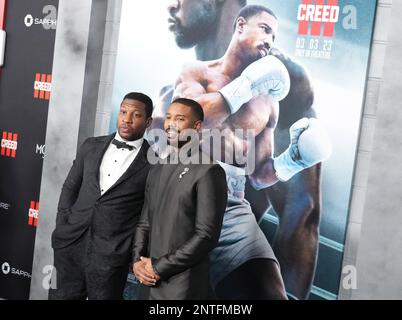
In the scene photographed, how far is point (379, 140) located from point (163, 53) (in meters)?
1.44

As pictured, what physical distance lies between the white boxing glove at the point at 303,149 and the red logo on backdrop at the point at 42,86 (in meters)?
1.68

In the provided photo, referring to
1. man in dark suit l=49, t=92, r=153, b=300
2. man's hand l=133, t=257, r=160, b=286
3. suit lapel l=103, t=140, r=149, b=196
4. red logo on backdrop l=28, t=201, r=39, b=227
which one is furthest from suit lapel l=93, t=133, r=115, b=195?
red logo on backdrop l=28, t=201, r=39, b=227

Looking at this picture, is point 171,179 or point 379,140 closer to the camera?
point 171,179

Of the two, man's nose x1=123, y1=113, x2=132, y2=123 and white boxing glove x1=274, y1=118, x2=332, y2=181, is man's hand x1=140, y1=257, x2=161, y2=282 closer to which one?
man's nose x1=123, y1=113, x2=132, y2=123

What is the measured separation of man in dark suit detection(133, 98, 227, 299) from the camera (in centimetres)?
236

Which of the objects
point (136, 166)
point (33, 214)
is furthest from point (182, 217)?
point (33, 214)

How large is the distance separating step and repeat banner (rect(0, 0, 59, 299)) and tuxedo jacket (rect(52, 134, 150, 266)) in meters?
1.22

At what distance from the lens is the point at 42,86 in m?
3.88

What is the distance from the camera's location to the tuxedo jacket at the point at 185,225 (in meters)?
2.36

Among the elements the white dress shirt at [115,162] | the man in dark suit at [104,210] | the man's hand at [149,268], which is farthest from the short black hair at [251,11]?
the man's hand at [149,268]

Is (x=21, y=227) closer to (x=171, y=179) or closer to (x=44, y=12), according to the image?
(x=44, y=12)

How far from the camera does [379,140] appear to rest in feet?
9.71
